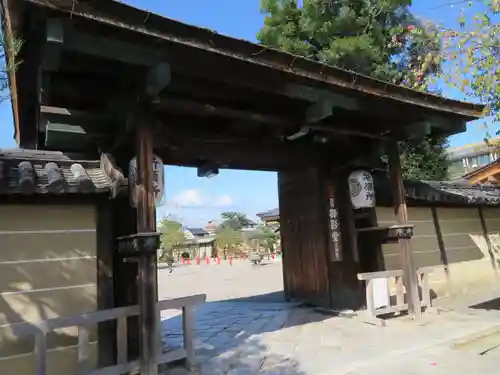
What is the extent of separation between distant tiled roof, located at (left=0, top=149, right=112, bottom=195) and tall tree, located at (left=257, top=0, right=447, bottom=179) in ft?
34.4

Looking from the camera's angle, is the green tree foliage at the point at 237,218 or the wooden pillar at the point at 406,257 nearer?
the wooden pillar at the point at 406,257

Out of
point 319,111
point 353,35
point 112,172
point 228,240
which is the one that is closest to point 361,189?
point 319,111

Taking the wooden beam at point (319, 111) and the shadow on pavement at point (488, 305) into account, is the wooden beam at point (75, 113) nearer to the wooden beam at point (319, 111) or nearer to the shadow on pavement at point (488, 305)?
the wooden beam at point (319, 111)

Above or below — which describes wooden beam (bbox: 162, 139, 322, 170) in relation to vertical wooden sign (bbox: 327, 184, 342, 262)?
above

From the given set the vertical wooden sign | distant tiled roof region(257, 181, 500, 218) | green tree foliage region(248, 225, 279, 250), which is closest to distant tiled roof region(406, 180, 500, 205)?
distant tiled roof region(257, 181, 500, 218)

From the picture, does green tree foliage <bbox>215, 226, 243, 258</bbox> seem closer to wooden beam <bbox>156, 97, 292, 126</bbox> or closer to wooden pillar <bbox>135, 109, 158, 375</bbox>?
wooden beam <bbox>156, 97, 292, 126</bbox>

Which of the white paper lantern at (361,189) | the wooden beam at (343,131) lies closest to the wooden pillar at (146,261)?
the wooden beam at (343,131)

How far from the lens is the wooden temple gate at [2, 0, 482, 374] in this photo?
390 cm

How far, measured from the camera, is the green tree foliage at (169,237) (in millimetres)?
38822

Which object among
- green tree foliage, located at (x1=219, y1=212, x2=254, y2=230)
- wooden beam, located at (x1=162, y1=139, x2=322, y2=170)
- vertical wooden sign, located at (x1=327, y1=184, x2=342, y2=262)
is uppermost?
green tree foliage, located at (x1=219, y1=212, x2=254, y2=230)

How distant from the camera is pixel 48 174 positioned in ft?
15.0

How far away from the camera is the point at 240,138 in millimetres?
6434

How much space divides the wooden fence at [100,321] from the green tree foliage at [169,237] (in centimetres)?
3353

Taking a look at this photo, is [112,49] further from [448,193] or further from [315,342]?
[448,193]
